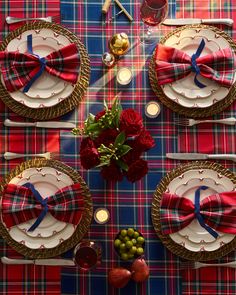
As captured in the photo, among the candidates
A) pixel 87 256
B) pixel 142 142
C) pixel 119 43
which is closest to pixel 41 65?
pixel 119 43

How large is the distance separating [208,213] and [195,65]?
48 centimetres

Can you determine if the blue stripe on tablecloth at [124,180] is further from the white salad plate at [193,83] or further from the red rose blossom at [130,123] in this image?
the red rose blossom at [130,123]

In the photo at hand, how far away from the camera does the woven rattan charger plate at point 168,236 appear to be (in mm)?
1736

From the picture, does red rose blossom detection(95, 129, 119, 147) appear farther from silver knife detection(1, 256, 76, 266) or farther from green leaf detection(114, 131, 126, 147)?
silver knife detection(1, 256, 76, 266)

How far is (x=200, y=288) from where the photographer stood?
1756 mm

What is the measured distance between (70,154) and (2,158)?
0.23 metres

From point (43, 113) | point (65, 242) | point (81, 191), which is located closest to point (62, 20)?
point (43, 113)

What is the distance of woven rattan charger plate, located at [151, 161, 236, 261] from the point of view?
1736 mm

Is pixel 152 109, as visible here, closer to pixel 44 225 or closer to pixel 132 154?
pixel 132 154

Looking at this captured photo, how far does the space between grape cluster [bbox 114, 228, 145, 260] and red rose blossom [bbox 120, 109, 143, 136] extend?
1.29 feet

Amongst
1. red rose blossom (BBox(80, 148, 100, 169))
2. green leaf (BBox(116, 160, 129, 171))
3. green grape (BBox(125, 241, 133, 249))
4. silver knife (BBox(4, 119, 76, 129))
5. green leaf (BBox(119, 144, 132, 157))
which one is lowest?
green grape (BBox(125, 241, 133, 249))

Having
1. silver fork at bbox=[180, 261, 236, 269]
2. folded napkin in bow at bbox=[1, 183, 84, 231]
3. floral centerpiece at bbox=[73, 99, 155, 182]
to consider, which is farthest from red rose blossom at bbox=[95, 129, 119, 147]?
silver fork at bbox=[180, 261, 236, 269]

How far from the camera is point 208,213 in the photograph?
171 centimetres

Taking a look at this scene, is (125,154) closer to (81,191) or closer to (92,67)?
(81,191)
